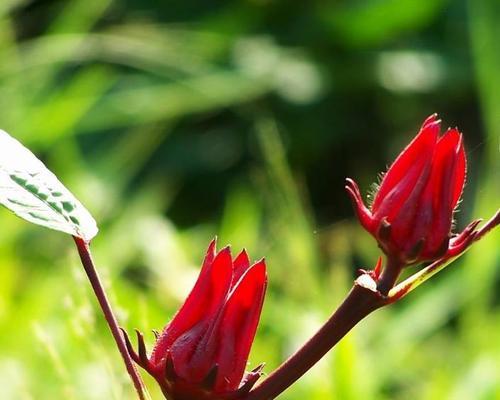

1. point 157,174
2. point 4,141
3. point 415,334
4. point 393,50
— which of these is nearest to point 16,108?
point 157,174

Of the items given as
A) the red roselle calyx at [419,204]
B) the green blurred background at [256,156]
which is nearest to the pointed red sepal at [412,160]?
the red roselle calyx at [419,204]

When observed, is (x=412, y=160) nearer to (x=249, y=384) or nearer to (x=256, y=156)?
(x=249, y=384)

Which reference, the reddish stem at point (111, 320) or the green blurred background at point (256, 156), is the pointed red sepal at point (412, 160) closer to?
the reddish stem at point (111, 320)

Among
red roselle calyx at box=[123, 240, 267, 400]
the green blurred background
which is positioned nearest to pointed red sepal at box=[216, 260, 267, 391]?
red roselle calyx at box=[123, 240, 267, 400]

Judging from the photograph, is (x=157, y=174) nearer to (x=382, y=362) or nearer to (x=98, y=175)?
(x=98, y=175)

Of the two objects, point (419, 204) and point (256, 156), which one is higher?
point (419, 204)

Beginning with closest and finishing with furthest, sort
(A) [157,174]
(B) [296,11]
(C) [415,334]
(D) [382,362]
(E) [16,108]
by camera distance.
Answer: (D) [382,362]
(C) [415,334]
(E) [16,108]
(A) [157,174]
(B) [296,11]

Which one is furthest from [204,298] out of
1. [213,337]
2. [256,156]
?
[256,156]
